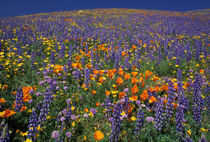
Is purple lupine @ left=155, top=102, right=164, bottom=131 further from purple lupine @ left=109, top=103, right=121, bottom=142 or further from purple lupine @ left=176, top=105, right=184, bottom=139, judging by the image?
purple lupine @ left=109, top=103, right=121, bottom=142

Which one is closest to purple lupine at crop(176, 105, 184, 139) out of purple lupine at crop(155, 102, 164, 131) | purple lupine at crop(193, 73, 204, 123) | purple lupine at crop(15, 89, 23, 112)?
purple lupine at crop(155, 102, 164, 131)

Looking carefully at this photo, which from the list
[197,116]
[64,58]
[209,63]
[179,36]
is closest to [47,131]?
[197,116]

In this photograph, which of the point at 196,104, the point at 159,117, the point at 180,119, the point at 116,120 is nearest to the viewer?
the point at 116,120

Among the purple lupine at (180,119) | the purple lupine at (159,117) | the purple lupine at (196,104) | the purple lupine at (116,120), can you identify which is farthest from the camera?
the purple lupine at (196,104)

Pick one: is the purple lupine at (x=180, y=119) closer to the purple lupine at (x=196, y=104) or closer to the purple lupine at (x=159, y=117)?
the purple lupine at (x=159, y=117)

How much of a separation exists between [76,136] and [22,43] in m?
6.63

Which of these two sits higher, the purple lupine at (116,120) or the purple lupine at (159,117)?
the purple lupine at (116,120)

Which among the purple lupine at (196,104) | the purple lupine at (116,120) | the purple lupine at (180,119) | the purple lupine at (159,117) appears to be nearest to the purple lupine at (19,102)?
the purple lupine at (116,120)

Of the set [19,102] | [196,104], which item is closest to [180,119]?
[196,104]

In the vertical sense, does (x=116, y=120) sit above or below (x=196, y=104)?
above

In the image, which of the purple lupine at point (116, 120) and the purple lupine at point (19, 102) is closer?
the purple lupine at point (116, 120)

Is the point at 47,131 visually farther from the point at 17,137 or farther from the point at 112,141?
the point at 112,141

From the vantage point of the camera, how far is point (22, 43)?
745 cm

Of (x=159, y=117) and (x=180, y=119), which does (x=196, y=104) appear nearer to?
(x=180, y=119)
